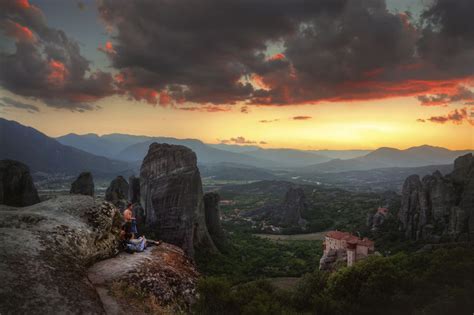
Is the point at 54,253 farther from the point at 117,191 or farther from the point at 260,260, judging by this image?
the point at 117,191

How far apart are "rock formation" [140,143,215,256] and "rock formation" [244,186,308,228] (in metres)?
80.2

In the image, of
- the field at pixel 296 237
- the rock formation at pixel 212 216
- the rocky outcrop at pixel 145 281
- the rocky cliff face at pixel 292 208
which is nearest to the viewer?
the rocky outcrop at pixel 145 281

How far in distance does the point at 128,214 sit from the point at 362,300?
87.2ft

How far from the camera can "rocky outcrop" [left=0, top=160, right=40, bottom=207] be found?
72.5 metres

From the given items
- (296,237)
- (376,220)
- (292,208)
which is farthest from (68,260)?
(292,208)

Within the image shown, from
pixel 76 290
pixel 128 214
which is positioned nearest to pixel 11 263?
pixel 76 290

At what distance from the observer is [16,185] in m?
74.4

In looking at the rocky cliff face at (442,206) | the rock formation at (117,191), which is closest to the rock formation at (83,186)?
the rock formation at (117,191)

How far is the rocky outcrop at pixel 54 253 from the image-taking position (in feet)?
30.7

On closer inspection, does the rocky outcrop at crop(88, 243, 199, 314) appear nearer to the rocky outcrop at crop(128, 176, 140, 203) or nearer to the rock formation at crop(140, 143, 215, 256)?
the rock formation at crop(140, 143, 215, 256)

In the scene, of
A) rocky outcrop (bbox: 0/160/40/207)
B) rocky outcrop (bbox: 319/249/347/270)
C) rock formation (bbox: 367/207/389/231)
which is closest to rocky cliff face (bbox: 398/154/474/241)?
rock formation (bbox: 367/207/389/231)

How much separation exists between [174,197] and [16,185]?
34787mm

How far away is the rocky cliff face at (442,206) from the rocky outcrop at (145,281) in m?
83.6

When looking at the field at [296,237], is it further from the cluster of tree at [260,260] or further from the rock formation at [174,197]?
the rock formation at [174,197]
